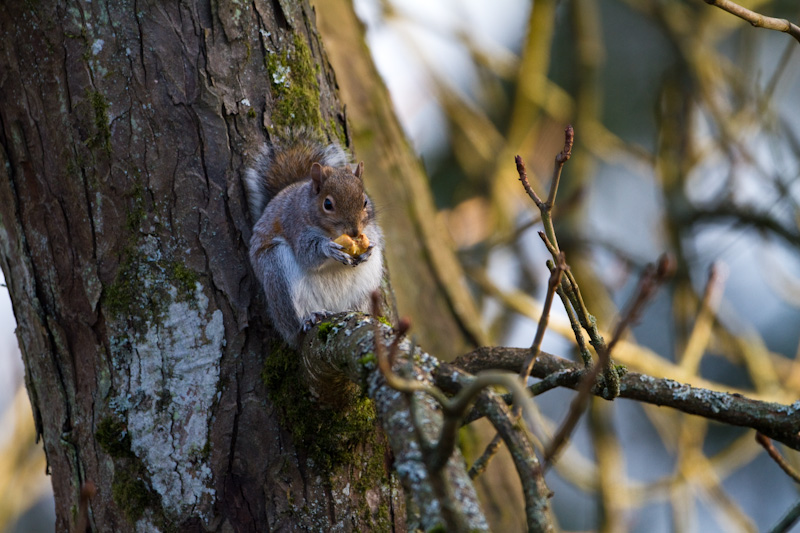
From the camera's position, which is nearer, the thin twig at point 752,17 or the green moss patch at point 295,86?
the thin twig at point 752,17

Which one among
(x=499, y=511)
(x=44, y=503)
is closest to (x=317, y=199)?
(x=499, y=511)

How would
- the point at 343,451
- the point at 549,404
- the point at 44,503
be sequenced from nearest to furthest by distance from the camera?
the point at 343,451, the point at 549,404, the point at 44,503

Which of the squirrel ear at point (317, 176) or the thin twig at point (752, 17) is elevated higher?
the squirrel ear at point (317, 176)

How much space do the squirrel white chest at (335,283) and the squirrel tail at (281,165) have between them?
6.7 inches

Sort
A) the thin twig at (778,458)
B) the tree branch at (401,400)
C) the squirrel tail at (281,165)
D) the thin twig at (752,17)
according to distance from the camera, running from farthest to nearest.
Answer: the squirrel tail at (281,165)
the thin twig at (778,458)
the thin twig at (752,17)
the tree branch at (401,400)

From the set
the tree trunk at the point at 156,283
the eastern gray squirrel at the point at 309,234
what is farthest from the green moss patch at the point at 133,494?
the eastern gray squirrel at the point at 309,234

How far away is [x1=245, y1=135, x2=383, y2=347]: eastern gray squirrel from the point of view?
179 cm

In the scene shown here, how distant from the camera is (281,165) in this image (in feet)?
6.25

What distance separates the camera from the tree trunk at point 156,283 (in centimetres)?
159

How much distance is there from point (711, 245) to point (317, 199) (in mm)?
2000

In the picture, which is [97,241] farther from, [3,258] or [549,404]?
[549,404]

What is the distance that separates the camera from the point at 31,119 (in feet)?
5.62

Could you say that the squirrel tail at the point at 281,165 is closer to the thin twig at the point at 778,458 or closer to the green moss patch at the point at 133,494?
the green moss patch at the point at 133,494

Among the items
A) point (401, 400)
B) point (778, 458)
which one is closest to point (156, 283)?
point (401, 400)
